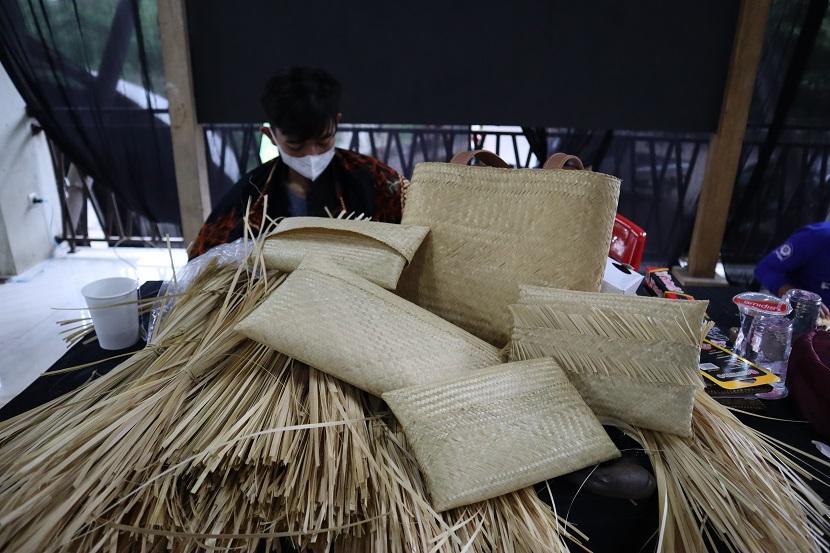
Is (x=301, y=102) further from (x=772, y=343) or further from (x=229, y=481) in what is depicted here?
(x=772, y=343)

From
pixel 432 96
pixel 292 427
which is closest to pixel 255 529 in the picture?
pixel 292 427

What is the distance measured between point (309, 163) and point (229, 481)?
136cm

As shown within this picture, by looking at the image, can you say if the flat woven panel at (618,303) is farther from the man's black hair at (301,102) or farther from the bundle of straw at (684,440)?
the man's black hair at (301,102)

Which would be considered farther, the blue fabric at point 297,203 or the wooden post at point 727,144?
the wooden post at point 727,144

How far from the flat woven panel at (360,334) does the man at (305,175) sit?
81 centimetres

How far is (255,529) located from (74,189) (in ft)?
11.6

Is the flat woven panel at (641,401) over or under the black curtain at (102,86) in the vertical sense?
under

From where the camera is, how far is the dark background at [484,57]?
235 centimetres

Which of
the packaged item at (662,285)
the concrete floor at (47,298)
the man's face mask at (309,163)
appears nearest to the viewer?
the packaged item at (662,285)

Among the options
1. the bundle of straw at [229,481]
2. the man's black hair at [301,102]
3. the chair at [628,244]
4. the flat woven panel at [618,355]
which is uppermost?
the man's black hair at [301,102]

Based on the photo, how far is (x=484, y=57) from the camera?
242cm

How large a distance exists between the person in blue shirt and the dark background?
92cm

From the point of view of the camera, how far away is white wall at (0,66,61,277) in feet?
9.64

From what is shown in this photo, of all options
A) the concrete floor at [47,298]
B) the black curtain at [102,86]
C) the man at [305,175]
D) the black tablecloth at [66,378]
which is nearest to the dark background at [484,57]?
the black curtain at [102,86]
